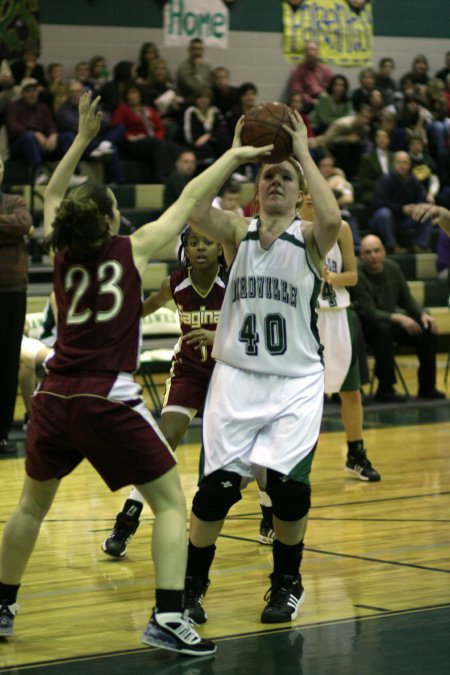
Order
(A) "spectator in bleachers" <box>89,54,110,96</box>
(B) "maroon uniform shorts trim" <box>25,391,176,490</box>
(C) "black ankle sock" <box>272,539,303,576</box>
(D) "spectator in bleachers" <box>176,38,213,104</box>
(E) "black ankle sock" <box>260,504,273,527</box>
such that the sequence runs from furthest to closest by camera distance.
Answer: (D) "spectator in bleachers" <box>176,38,213,104</box>, (A) "spectator in bleachers" <box>89,54,110,96</box>, (E) "black ankle sock" <box>260,504,273,527</box>, (C) "black ankle sock" <box>272,539,303,576</box>, (B) "maroon uniform shorts trim" <box>25,391,176,490</box>

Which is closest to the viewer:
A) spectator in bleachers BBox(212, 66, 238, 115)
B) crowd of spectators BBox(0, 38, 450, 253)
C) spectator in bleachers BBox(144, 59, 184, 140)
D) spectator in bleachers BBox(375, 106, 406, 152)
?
crowd of spectators BBox(0, 38, 450, 253)

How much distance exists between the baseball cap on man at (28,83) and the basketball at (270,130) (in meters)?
9.69

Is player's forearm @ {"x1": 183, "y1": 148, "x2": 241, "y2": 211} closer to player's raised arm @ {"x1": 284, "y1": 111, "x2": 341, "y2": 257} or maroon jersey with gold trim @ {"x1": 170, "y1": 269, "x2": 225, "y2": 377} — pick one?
player's raised arm @ {"x1": 284, "y1": 111, "x2": 341, "y2": 257}

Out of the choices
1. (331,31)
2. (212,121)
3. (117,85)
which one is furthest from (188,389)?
(331,31)

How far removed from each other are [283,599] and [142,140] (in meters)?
10.8

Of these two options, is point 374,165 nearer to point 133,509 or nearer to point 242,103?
point 242,103

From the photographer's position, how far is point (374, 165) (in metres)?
15.9

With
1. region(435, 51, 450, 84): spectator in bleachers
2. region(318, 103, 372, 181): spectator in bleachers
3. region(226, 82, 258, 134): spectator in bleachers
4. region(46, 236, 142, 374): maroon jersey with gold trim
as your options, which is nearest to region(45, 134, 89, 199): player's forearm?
region(46, 236, 142, 374): maroon jersey with gold trim

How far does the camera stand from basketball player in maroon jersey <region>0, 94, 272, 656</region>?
4.23 metres

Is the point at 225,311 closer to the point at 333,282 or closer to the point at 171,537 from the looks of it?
the point at 171,537

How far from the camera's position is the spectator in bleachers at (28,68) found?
14.8m

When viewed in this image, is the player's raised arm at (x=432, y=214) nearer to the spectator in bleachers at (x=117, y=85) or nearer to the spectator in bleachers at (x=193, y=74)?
the spectator in bleachers at (x=117, y=85)

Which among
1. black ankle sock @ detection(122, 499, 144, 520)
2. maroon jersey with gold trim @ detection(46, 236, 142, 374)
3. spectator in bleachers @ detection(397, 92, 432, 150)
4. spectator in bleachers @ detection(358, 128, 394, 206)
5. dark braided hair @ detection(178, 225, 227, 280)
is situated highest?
maroon jersey with gold trim @ detection(46, 236, 142, 374)

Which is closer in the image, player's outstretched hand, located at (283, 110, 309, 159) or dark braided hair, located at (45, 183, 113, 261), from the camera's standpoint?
dark braided hair, located at (45, 183, 113, 261)
